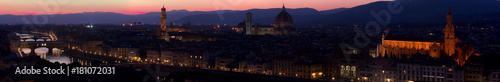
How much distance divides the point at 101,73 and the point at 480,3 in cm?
11450

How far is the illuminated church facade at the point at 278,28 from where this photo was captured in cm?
7400

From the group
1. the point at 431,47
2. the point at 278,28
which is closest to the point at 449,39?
the point at 431,47

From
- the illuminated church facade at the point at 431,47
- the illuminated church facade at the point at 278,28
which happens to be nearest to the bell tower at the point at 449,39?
the illuminated church facade at the point at 431,47

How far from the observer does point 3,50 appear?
52062 millimetres

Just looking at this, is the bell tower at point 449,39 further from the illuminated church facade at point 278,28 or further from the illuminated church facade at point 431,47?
the illuminated church facade at point 278,28

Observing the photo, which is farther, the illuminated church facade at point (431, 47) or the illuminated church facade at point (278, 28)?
the illuminated church facade at point (278, 28)

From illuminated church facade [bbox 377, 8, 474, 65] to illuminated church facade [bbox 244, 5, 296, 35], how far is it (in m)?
39.8

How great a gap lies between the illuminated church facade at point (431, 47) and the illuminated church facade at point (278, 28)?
3983cm

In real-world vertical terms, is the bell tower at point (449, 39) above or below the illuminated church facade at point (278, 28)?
below

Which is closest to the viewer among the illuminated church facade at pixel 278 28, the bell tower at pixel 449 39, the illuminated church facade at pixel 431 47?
the illuminated church facade at pixel 431 47

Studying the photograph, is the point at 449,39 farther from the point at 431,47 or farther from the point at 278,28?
the point at 278,28

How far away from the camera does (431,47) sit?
1198 inches

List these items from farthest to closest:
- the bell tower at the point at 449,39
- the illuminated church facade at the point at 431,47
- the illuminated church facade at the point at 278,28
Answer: the illuminated church facade at the point at 278,28, the bell tower at the point at 449,39, the illuminated church facade at the point at 431,47

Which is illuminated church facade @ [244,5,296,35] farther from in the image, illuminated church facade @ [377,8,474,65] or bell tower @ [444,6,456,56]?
bell tower @ [444,6,456,56]
